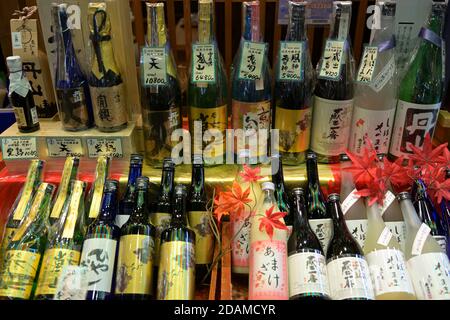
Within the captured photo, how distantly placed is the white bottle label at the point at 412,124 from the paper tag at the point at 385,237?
1.04 feet

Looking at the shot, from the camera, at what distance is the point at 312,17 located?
1.25 m

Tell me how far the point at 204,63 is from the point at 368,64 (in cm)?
48

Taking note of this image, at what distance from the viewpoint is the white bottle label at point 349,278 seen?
908mm

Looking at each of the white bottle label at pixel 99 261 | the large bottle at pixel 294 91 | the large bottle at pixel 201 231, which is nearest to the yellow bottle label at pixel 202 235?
the large bottle at pixel 201 231

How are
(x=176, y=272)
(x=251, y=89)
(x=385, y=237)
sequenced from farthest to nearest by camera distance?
(x=251, y=89) < (x=385, y=237) < (x=176, y=272)

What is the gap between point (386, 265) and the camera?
3.14 feet

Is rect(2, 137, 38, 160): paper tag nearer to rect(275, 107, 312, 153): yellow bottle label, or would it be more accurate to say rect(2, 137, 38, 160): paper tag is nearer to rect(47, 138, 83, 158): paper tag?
rect(47, 138, 83, 158): paper tag

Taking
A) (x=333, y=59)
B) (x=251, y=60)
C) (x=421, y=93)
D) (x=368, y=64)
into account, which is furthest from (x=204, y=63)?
(x=421, y=93)

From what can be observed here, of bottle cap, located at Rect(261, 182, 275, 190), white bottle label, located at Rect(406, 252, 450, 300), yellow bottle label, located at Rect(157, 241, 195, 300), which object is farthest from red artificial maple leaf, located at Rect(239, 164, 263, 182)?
white bottle label, located at Rect(406, 252, 450, 300)

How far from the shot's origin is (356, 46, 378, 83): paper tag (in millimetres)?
1120

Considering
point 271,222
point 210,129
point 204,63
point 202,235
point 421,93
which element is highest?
point 204,63

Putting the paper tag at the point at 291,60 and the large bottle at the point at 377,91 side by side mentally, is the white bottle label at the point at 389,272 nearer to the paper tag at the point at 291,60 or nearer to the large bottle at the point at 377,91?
the large bottle at the point at 377,91

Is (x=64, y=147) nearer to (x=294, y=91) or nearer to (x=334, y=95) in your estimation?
(x=294, y=91)
